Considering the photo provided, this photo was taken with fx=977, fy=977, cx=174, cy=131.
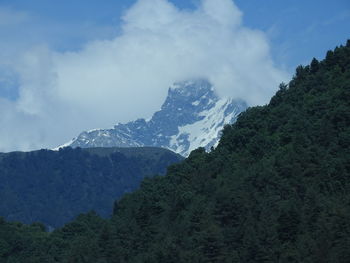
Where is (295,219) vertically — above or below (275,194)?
below

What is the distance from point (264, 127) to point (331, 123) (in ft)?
65.0

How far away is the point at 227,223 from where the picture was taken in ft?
341

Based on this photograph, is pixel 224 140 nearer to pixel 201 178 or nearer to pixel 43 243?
pixel 201 178

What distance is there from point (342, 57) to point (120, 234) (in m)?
41.3

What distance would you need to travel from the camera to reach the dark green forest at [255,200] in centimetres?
8856

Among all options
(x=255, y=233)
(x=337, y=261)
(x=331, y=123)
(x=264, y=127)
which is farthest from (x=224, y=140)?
(x=337, y=261)

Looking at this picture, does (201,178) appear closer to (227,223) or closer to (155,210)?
(155,210)

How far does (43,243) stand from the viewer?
5861 inches

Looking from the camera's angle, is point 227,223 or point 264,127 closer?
point 227,223

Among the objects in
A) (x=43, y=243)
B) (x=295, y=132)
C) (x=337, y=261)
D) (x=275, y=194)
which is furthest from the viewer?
(x=43, y=243)

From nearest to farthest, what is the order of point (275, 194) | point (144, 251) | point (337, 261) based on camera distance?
1. point (337, 261)
2. point (275, 194)
3. point (144, 251)

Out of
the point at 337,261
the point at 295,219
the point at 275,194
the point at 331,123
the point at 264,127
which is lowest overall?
the point at 337,261

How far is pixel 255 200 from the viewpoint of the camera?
102812 mm

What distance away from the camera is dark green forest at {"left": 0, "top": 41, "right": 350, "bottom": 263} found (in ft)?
291
